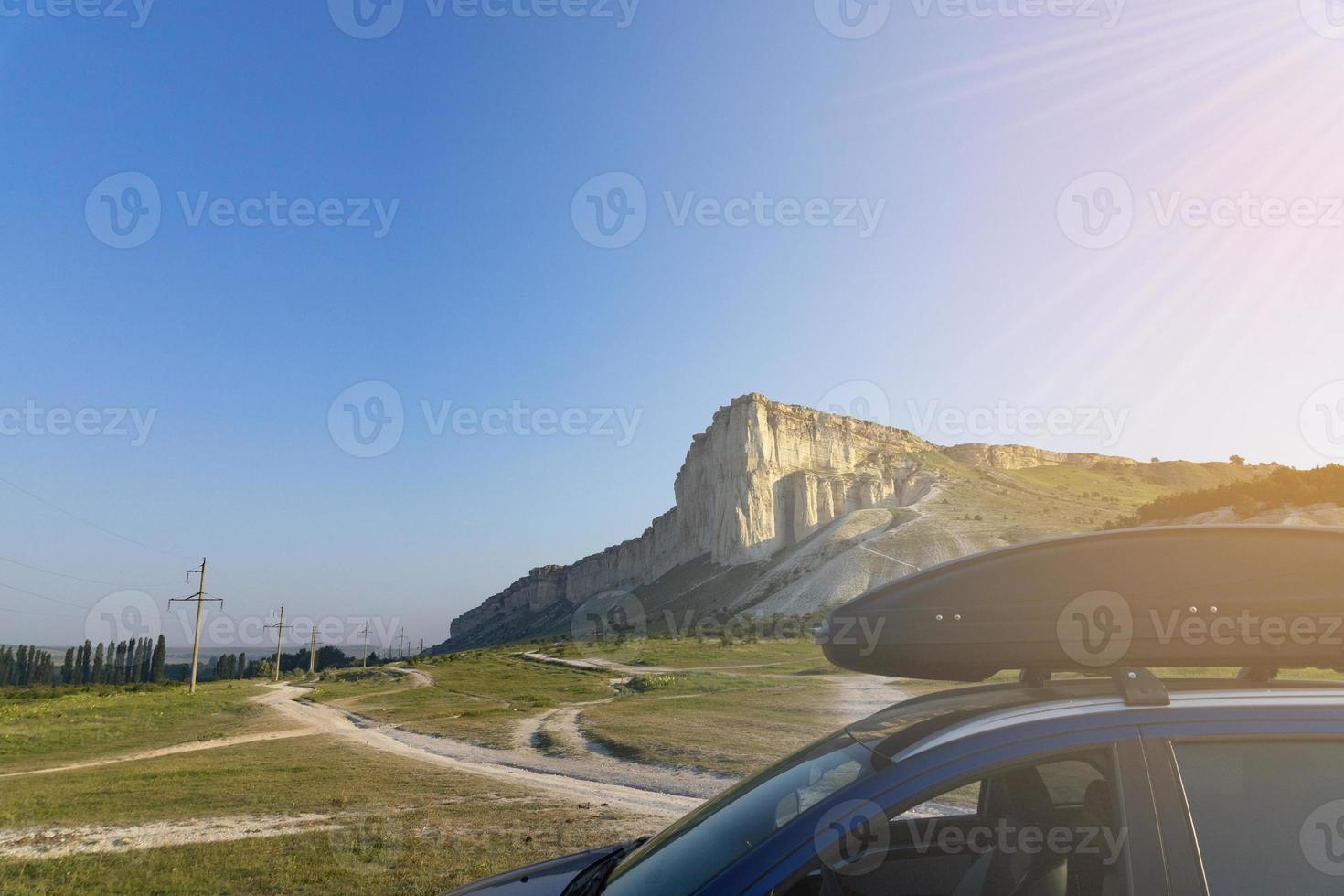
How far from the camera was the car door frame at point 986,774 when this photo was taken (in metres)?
2.13

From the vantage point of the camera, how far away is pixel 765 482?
12306 cm

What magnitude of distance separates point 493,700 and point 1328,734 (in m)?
37.8

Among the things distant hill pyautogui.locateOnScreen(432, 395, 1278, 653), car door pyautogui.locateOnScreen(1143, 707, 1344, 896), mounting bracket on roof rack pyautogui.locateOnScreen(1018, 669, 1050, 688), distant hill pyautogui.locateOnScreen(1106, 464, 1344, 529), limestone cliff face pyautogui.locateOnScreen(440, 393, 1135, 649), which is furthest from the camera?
limestone cliff face pyautogui.locateOnScreen(440, 393, 1135, 649)

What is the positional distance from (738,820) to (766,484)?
121 metres

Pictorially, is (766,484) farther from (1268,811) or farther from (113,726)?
(1268,811)

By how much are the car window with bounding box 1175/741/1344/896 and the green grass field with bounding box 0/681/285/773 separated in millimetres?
28432

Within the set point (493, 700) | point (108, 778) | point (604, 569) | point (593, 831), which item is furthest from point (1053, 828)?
point (604, 569)

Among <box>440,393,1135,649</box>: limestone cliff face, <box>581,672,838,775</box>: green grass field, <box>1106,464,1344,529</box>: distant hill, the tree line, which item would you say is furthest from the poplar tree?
<box>1106,464,1344,529</box>: distant hill

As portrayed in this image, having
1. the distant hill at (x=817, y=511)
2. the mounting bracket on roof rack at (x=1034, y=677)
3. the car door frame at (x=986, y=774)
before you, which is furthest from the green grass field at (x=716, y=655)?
the car door frame at (x=986, y=774)

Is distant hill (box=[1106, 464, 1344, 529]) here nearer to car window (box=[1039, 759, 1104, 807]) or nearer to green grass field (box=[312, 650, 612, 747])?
green grass field (box=[312, 650, 612, 747])

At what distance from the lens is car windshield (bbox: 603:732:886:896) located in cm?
240

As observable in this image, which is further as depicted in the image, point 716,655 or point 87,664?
point 87,664

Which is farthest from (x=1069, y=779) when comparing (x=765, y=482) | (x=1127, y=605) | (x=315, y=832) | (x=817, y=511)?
(x=765, y=482)

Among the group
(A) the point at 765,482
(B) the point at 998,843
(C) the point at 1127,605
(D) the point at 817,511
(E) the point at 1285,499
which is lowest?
(B) the point at 998,843
